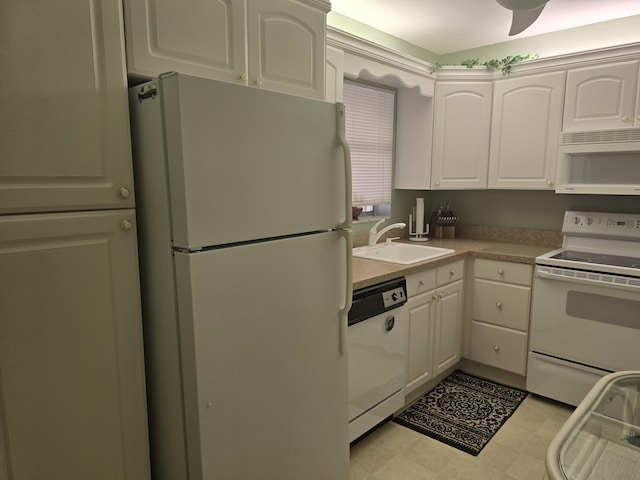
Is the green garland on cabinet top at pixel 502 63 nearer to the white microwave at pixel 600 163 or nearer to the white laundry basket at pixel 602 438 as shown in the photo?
the white microwave at pixel 600 163

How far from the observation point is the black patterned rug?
2389 mm

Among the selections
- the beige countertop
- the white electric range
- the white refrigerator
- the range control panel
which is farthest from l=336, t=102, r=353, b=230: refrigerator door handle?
the range control panel

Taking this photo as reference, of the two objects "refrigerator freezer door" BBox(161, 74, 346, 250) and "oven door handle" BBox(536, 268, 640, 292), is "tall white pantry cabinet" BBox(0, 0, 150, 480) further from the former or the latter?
"oven door handle" BBox(536, 268, 640, 292)

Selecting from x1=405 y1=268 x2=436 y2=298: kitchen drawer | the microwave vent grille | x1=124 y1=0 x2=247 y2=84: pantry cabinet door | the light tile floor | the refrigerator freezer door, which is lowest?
the light tile floor

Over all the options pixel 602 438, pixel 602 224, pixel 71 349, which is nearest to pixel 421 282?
pixel 602 224

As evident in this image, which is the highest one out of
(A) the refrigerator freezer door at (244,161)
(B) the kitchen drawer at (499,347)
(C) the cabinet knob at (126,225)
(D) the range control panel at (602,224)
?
(A) the refrigerator freezer door at (244,161)

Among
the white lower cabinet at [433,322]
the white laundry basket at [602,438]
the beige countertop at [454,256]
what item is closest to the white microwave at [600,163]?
the beige countertop at [454,256]

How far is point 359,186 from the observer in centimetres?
320

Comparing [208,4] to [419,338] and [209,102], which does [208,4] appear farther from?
[419,338]

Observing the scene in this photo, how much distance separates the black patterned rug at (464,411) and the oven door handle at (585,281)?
33.5 inches

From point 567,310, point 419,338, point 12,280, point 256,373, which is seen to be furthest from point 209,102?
point 567,310

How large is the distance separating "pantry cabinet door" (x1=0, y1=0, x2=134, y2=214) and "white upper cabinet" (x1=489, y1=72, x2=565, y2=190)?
8.80 ft

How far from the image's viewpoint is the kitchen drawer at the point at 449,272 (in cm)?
273

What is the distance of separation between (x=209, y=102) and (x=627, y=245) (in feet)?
9.19
